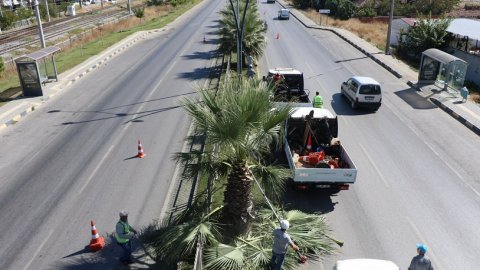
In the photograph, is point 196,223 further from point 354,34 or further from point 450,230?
point 354,34

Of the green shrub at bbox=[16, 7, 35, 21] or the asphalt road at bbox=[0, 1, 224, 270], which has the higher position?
the green shrub at bbox=[16, 7, 35, 21]

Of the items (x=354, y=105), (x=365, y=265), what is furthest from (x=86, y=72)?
(x=365, y=265)

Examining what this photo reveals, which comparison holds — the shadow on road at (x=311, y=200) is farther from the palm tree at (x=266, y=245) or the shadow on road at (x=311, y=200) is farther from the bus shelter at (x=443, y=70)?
the bus shelter at (x=443, y=70)

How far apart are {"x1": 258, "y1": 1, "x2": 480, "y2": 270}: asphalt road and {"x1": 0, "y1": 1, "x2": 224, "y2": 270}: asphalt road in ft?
16.7

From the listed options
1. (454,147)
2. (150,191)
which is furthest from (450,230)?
(150,191)

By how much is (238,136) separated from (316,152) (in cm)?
594

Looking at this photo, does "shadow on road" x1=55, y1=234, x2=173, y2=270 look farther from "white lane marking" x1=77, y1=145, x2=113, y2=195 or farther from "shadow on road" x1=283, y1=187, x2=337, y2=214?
"shadow on road" x1=283, y1=187, x2=337, y2=214

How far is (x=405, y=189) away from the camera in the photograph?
44.1 feet

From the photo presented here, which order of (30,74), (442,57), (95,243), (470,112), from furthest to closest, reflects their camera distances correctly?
(442,57), (30,74), (470,112), (95,243)

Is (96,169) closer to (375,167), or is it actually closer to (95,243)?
(95,243)

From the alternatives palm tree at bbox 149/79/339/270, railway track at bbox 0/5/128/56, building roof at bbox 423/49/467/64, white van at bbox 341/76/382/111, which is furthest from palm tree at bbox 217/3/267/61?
railway track at bbox 0/5/128/56

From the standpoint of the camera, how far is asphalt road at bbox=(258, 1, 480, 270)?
1068cm

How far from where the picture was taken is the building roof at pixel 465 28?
1271 inches

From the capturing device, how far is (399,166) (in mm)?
15047
